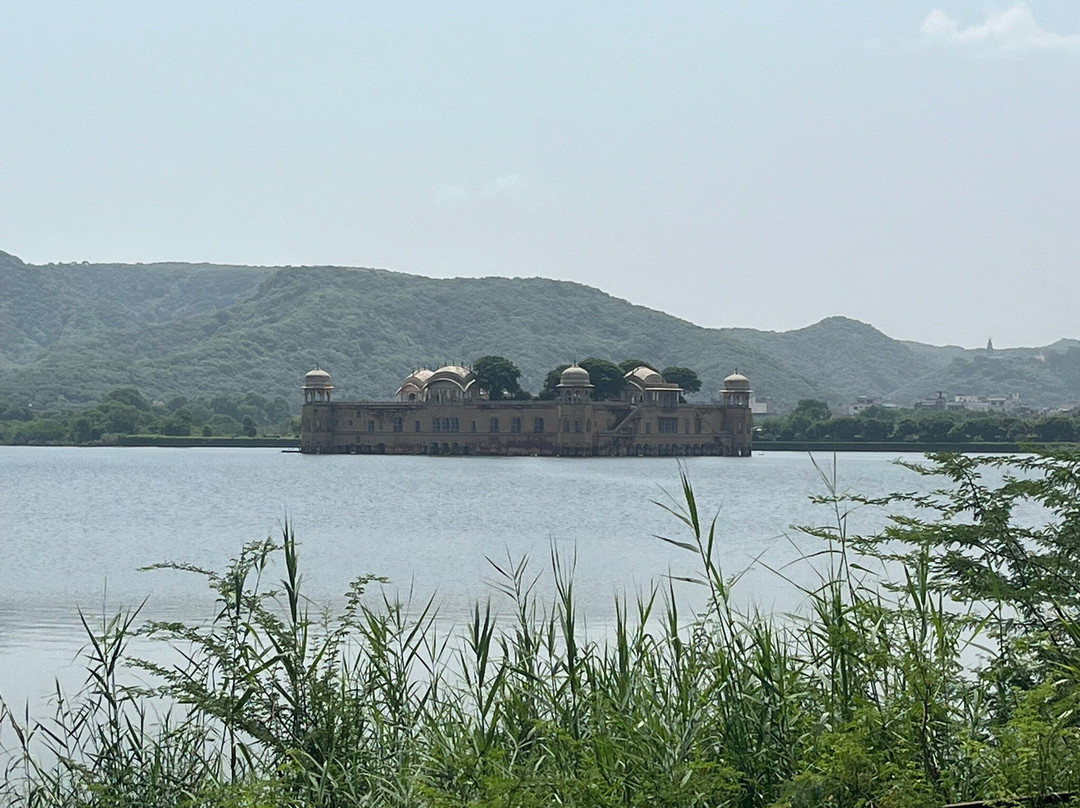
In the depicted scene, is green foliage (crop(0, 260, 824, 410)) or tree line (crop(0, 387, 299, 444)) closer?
tree line (crop(0, 387, 299, 444))

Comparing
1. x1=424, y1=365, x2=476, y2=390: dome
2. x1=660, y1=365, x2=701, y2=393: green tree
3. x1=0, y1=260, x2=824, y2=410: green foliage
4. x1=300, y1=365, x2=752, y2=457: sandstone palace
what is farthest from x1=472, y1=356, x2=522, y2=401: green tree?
x1=0, y1=260, x2=824, y2=410: green foliage

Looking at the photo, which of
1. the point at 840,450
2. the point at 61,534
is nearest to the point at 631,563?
the point at 61,534

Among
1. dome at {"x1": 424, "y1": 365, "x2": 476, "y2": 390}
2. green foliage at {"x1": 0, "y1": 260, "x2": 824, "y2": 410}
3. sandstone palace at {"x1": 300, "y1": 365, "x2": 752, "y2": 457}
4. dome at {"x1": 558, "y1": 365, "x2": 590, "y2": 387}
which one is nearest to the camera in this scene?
dome at {"x1": 558, "y1": 365, "x2": 590, "y2": 387}

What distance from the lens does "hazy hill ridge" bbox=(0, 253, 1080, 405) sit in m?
118

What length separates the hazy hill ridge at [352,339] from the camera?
118375mm

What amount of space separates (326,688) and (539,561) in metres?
13.5

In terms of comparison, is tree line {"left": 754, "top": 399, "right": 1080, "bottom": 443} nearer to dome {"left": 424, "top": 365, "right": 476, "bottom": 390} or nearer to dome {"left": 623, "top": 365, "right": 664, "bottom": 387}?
dome {"left": 623, "top": 365, "right": 664, "bottom": 387}

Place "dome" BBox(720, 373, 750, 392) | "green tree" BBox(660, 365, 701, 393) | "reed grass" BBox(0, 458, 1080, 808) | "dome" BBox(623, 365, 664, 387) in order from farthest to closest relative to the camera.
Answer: "green tree" BBox(660, 365, 701, 393), "dome" BBox(720, 373, 750, 392), "dome" BBox(623, 365, 664, 387), "reed grass" BBox(0, 458, 1080, 808)

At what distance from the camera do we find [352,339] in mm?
128375

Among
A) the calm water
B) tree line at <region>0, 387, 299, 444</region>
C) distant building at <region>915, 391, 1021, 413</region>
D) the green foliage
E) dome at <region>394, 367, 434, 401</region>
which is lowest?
the calm water

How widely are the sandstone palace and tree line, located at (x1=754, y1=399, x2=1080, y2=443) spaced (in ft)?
21.9

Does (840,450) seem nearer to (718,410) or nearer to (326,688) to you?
(718,410)

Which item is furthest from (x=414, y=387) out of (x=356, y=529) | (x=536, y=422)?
(x=356, y=529)

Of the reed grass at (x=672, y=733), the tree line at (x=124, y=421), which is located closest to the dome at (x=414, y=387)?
the tree line at (x=124, y=421)
